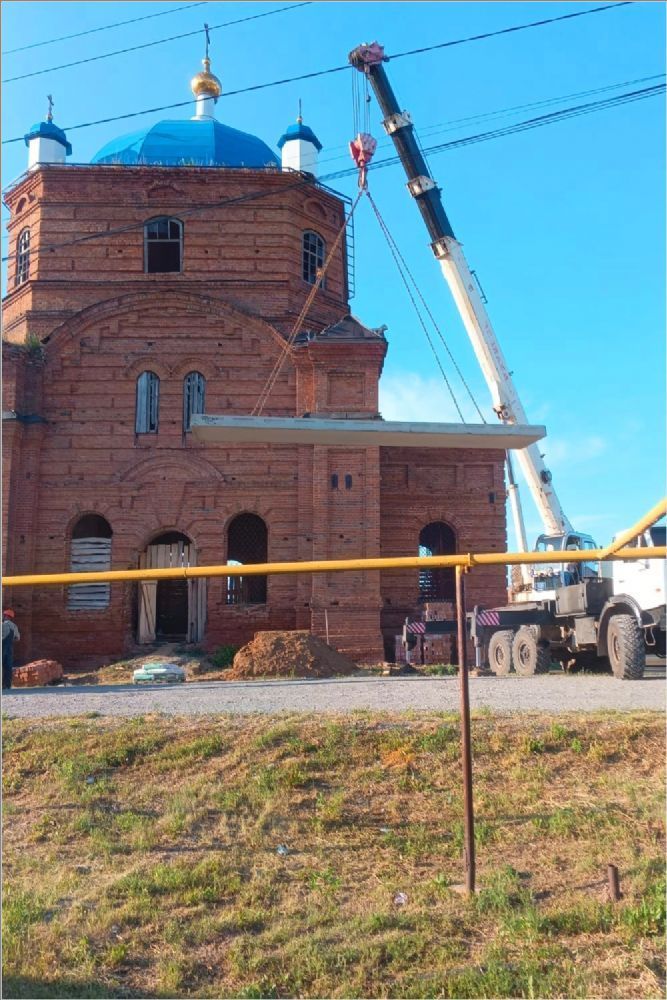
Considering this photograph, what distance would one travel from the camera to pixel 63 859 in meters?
6.28

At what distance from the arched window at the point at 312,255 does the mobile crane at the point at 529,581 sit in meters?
5.27

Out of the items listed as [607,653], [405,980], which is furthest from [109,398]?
[405,980]

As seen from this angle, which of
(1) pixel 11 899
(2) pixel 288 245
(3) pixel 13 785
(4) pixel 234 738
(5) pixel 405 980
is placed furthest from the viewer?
(2) pixel 288 245

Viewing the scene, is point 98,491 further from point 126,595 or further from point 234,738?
point 234,738

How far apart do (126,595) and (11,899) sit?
51.0 feet

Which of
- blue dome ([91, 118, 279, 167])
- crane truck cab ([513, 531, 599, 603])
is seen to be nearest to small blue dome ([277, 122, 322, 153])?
blue dome ([91, 118, 279, 167])

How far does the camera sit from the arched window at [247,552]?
70.8 ft

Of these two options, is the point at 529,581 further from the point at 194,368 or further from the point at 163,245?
the point at 163,245

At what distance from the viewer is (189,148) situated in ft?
80.8

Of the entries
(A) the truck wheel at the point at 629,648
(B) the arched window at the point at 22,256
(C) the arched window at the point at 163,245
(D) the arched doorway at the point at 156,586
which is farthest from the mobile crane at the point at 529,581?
(B) the arched window at the point at 22,256

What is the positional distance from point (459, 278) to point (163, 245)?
863 centimetres

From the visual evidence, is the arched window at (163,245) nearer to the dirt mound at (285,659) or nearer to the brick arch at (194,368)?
the brick arch at (194,368)

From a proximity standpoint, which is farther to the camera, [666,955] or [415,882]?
[415,882]

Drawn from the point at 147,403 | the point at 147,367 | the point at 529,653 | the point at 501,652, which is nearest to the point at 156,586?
the point at 147,403
